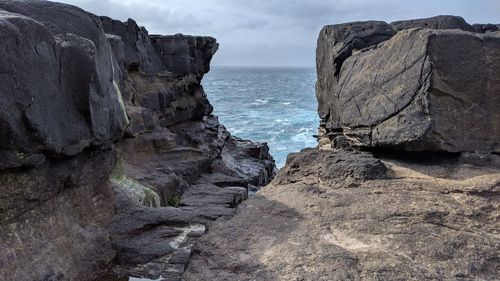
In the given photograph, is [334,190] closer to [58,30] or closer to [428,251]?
[428,251]

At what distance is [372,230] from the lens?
17.2ft

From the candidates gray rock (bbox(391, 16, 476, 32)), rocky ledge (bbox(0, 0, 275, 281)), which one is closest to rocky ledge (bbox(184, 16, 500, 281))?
rocky ledge (bbox(0, 0, 275, 281))

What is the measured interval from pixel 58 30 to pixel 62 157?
1732mm

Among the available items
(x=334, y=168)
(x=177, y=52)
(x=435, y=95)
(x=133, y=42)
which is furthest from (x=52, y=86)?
(x=177, y=52)

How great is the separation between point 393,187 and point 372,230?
1081mm

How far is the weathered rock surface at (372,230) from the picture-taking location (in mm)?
4621

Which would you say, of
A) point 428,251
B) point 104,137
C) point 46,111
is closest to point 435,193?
point 428,251

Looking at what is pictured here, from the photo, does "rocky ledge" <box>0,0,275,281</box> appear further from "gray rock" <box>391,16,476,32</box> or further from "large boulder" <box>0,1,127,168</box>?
"gray rock" <box>391,16,476,32</box>

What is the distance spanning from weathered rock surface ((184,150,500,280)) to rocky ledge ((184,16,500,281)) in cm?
1

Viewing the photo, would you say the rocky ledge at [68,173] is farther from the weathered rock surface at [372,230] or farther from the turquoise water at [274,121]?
the turquoise water at [274,121]

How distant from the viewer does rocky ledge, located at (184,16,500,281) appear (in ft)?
15.6

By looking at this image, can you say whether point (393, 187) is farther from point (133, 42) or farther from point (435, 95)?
point (133, 42)


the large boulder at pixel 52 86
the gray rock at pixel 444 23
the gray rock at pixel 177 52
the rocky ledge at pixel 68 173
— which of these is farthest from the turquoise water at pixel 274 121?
the large boulder at pixel 52 86

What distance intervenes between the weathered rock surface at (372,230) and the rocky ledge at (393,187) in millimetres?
13
